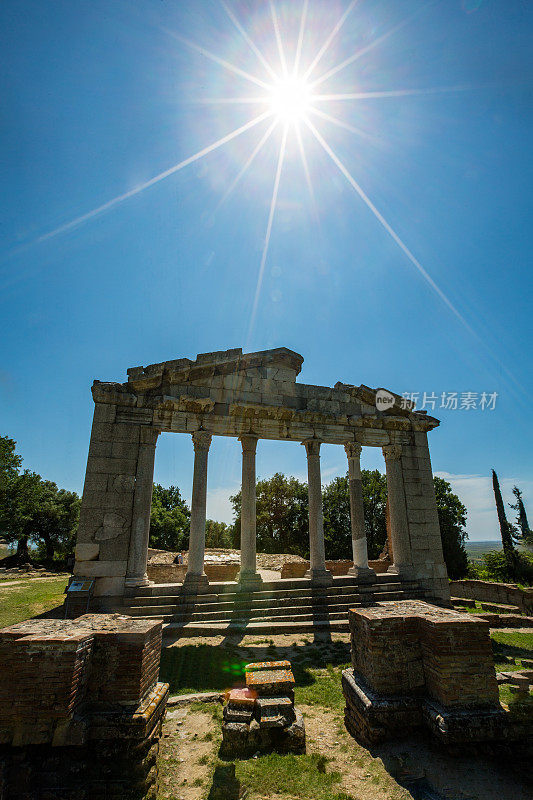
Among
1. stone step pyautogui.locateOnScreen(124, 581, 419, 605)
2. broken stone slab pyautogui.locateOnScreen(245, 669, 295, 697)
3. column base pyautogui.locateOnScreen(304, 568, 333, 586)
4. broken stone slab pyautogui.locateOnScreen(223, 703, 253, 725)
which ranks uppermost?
column base pyautogui.locateOnScreen(304, 568, 333, 586)

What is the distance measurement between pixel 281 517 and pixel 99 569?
34.3 metres

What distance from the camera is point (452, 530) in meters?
35.5

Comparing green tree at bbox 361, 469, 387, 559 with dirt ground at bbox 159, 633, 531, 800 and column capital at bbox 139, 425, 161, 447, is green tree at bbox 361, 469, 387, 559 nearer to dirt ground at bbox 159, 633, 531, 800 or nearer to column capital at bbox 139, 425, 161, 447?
column capital at bbox 139, 425, 161, 447

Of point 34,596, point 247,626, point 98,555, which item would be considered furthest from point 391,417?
point 34,596

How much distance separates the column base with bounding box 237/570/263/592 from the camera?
13.0m

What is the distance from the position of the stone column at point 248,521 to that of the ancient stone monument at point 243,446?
0.04 metres

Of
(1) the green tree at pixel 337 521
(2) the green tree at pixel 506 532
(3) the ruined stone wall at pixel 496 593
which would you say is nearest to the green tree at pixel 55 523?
(1) the green tree at pixel 337 521

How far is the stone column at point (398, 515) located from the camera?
608 inches

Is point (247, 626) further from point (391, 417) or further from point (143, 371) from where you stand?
point (391, 417)

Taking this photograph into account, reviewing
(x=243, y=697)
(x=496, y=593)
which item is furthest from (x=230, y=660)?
(x=496, y=593)

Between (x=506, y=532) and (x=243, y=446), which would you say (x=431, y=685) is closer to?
(x=243, y=446)

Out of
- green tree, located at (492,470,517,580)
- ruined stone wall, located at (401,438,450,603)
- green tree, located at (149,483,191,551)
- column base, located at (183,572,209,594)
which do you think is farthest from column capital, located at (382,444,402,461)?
green tree, located at (149,483,191,551)

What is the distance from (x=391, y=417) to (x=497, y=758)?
512 inches

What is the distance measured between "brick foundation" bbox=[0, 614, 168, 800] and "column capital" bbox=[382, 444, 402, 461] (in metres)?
13.6
